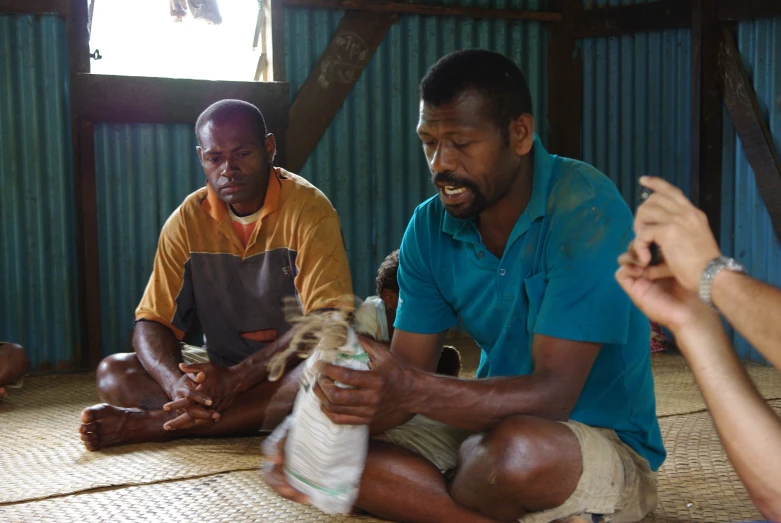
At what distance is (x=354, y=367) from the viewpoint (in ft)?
5.80

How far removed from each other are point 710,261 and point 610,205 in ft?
2.23

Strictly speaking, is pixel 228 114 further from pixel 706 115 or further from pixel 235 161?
pixel 706 115

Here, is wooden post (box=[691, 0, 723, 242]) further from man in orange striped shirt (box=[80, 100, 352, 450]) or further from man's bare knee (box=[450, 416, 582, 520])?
man's bare knee (box=[450, 416, 582, 520])

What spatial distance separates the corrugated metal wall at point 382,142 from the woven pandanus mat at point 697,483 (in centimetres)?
264

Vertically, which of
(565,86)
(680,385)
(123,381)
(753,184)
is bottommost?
(680,385)

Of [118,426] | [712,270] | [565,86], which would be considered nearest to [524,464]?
[712,270]

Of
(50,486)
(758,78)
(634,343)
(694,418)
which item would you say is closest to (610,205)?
(634,343)

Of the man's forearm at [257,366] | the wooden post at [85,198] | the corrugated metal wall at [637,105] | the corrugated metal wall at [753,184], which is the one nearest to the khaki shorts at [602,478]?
the man's forearm at [257,366]

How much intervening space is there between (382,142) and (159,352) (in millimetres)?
2573

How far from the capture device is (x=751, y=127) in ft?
15.1

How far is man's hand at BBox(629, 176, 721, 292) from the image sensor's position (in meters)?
1.35

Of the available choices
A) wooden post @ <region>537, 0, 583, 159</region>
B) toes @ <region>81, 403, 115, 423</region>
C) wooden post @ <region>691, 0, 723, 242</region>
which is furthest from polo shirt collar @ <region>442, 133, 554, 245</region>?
wooden post @ <region>537, 0, 583, 159</region>

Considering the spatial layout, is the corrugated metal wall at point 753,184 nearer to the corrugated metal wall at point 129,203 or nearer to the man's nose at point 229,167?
the man's nose at point 229,167

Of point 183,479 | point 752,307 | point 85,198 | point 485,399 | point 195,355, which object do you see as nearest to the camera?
point 752,307
